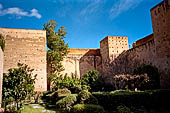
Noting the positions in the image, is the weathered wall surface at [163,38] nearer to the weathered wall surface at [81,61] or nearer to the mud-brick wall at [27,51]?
the weathered wall surface at [81,61]

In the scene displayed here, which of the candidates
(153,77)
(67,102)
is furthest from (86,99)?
(153,77)

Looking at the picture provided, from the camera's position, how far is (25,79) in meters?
9.77

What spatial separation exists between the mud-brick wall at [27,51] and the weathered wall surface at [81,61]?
385 centimetres

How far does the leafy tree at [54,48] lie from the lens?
18828 mm

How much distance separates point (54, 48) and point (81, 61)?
14.9 feet

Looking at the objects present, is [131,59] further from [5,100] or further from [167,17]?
[5,100]

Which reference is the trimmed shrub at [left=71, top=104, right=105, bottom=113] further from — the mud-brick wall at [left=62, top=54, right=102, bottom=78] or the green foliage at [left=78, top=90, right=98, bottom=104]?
the mud-brick wall at [left=62, top=54, right=102, bottom=78]

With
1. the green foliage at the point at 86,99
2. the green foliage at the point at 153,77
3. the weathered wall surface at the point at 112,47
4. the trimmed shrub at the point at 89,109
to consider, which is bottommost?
the trimmed shrub at the point at 89,109

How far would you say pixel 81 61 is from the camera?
22.2m

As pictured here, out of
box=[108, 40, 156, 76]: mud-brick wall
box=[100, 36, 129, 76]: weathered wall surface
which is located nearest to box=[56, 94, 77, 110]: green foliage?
box=[108, 40, 156, 76]: mud-brick wall

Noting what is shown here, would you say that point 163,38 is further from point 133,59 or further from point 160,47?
point 133,59

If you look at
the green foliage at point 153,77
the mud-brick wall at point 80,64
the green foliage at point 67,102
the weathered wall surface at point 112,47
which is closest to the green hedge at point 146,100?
the green foliage at point 67,102

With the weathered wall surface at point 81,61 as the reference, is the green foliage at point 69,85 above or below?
below

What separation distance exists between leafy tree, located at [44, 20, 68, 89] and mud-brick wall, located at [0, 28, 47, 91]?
1187 millimetres
